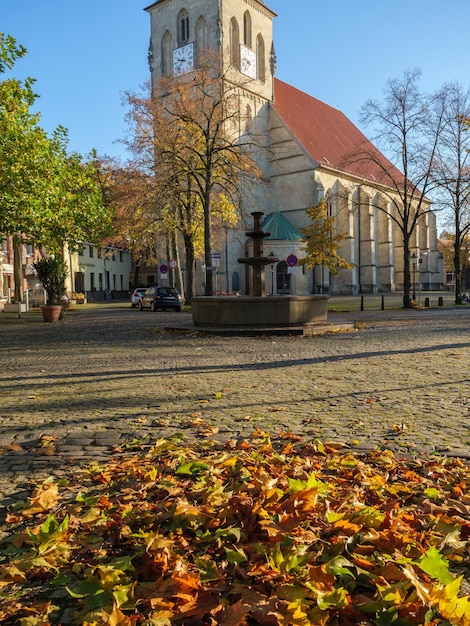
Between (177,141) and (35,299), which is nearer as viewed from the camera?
(177,141)

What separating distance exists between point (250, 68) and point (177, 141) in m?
27.2

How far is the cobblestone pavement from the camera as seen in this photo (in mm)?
4469

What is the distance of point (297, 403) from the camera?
5969 millimetres

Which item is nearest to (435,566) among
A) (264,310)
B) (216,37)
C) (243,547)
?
(243,547)

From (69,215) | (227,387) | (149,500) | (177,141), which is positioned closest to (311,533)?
(149,500)

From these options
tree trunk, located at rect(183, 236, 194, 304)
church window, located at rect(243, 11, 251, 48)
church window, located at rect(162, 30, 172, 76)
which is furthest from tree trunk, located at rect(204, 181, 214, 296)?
church window, located at rect(243, 11, 251, 48)

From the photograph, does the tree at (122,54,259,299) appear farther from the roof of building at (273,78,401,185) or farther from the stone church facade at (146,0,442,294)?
the roof of building at (273,78,401,185)

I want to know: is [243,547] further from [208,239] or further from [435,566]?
[208,239]

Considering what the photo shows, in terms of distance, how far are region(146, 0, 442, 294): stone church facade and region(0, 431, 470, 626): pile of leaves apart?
4013 cm

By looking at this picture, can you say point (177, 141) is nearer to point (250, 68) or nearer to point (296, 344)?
point (296, 344)

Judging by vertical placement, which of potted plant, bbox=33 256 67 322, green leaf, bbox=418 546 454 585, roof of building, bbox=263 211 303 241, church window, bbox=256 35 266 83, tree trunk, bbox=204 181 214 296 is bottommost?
green leaf, bbox=418 546 454 585

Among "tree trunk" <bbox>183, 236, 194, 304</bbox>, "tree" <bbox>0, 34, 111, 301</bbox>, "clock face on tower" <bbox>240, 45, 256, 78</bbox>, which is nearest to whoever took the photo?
"tree" <bbox>0, 34, 111, 301</bbox>

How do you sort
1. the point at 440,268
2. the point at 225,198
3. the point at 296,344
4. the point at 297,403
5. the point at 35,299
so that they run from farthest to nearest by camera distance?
1. the point at 440,268
2. the point at 35,299
3. the point at 225,198
4. the point at 296,344
5. the point at 297,403

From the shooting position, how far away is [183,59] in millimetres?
47375
